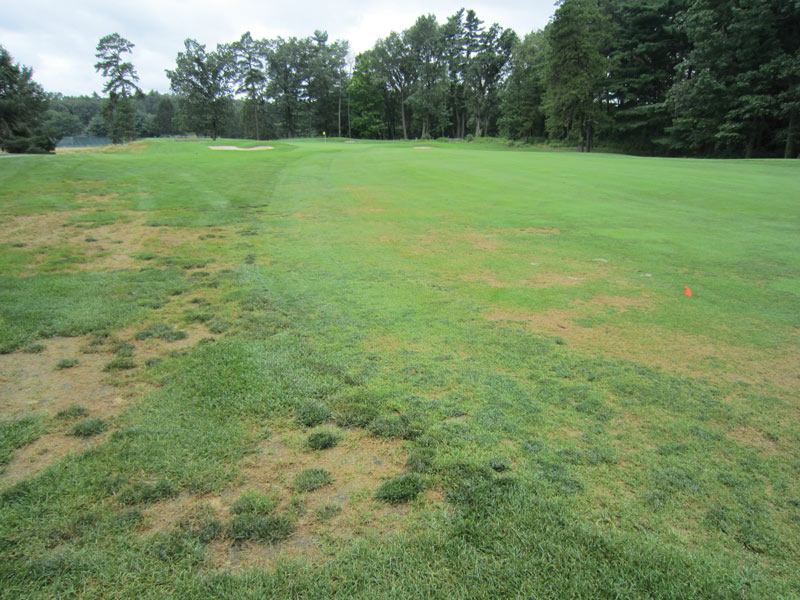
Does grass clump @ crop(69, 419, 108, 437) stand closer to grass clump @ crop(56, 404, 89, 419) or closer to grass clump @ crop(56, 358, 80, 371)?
grass clump @ crop(56, 404, 89, 419)

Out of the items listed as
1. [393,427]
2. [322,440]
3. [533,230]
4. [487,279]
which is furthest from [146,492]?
[533,230]

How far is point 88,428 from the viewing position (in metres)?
2.76

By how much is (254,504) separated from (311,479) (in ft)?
1.10

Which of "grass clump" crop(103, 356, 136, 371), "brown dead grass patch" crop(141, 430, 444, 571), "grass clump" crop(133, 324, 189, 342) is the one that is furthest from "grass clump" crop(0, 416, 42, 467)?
"grass clump" crop(133, 324, 189, 342)

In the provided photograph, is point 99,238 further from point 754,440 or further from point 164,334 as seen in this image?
point 754,440

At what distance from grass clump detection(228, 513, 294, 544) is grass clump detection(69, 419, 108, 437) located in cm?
139

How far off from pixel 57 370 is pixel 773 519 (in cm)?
521

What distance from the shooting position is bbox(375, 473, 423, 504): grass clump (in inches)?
90.4

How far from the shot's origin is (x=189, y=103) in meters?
58.3

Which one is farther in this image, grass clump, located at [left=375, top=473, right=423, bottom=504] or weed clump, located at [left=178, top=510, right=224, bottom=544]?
grass clump, located at [left=375, top=473, right=423, bottom=504]

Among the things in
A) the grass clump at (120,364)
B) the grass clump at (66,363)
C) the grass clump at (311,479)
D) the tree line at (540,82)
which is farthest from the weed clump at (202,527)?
the tree line at (540,82)

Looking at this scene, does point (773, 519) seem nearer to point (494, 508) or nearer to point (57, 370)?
point (494, 508)

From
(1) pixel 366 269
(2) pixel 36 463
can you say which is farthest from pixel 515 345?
(2) pixel 36 463

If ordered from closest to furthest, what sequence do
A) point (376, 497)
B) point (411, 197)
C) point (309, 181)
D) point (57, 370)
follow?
1. point (376, 497)
2. point (57, 370)
3. point (411, 197)
4. point (309, 181)
